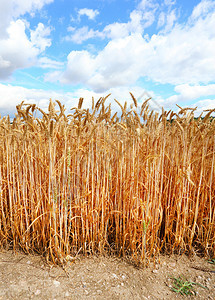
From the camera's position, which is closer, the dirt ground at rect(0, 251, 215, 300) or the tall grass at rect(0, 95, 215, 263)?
the dirt ground at rect(0, 251, 215, 300)

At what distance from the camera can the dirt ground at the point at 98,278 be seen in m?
1.36

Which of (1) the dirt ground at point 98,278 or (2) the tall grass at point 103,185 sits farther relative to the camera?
(2) the tall grass at point 103,185

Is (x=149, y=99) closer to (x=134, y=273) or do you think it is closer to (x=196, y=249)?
(x=134, y=273)

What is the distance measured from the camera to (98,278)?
1.50 metres

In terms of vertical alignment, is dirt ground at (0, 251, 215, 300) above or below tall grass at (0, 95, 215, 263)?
below

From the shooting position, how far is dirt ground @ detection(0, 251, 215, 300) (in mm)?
1361

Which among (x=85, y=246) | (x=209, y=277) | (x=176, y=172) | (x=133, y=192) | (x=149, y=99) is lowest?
(x=209, y=277)

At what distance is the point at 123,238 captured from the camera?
64.9 inches

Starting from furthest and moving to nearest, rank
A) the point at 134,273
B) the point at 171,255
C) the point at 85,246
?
the point at 171,255 → the point at 85,246 → the point at 134,273

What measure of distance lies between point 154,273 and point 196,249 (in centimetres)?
59

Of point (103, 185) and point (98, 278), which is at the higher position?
point (103, 185)

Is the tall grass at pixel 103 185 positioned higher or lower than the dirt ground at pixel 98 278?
higher

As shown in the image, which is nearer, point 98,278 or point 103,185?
point 98,278

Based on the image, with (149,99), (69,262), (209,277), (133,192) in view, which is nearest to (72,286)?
(69,262)
